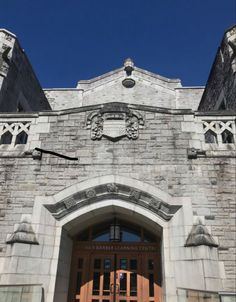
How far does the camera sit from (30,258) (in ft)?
Answer: 16.9

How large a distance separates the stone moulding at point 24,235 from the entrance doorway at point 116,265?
1280mm

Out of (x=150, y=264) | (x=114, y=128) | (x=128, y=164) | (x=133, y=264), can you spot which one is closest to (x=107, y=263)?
(x=133, y=264)

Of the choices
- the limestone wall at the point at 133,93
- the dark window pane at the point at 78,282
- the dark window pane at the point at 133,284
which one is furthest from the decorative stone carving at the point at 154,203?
the limestone wall at the point at 133,93

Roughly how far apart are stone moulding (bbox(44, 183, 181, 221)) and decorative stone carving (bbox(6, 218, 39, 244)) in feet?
1.66

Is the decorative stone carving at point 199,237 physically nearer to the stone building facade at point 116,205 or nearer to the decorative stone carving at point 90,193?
the stone building facade at point 116,205

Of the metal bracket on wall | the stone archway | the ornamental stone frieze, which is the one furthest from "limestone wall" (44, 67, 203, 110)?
the stone archway

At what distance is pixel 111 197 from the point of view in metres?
5.79

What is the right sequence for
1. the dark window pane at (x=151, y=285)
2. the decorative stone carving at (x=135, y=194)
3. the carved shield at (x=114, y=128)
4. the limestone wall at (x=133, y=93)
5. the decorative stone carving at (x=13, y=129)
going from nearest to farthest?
the decorative stone carving at (x=135, y=194) < the dark window pane at (x=151, y=285) < the carved shield at (x=114, y=128) < the decorative stone carving at (x=13, y=129) < the limestone wall at (x=133, y=93)

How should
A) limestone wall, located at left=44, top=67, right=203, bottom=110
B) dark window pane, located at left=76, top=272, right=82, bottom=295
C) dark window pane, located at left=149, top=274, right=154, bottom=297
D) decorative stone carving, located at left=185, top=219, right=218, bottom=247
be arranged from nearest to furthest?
decorative stone carving, located at left=185, top=219, right=218, bottom=247
dark window pane, located at left=149, top=274, right=154, bottom=297
dark window pane, located at left=76, top=272, right=82, bottom=295
limestone wall, located at left=44, top=67, right=203, bottom=110

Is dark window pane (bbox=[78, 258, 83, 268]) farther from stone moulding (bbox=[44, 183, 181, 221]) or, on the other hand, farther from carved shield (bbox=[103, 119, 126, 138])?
carved shield (bbox=[103, 119, 126, 138])

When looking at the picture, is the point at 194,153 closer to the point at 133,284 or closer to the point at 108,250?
the point at 108,250

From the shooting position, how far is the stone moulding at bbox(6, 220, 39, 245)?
5.17m

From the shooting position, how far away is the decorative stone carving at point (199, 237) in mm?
4961

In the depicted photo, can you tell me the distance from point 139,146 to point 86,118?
141 cm
